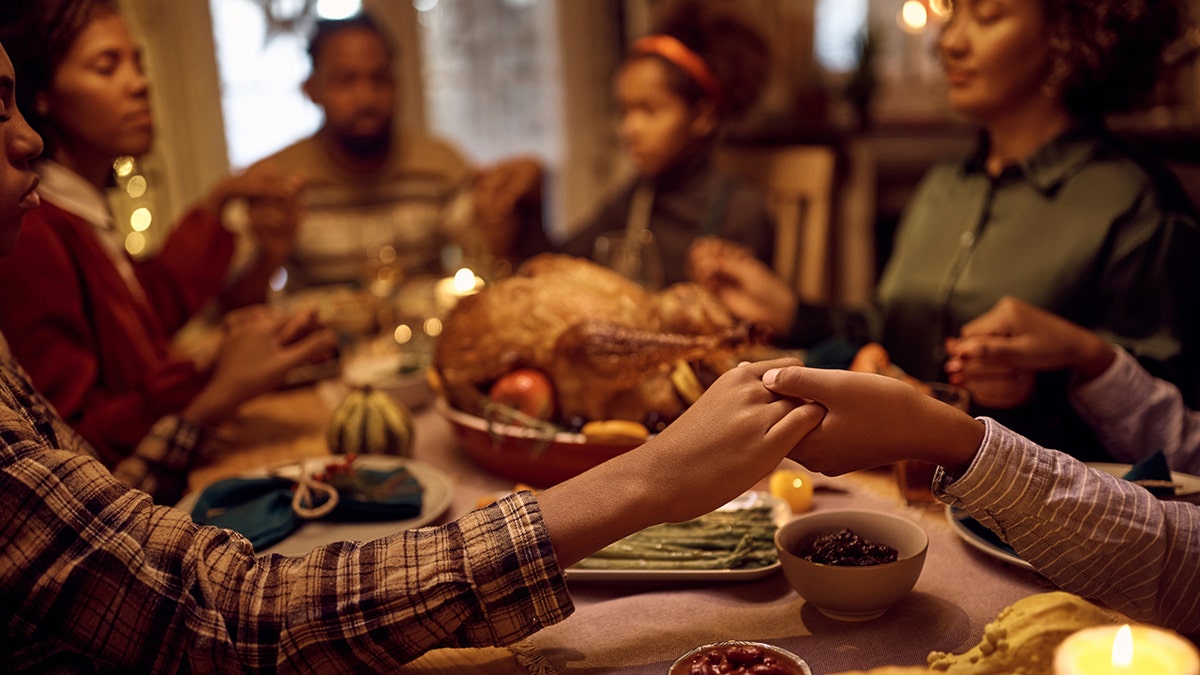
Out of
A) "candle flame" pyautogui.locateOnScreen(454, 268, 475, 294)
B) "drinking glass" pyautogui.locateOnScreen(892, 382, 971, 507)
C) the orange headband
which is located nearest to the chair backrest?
the orange headband

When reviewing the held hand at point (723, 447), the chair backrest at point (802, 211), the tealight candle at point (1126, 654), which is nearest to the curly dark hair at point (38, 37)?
the held hand at point (723, 447)

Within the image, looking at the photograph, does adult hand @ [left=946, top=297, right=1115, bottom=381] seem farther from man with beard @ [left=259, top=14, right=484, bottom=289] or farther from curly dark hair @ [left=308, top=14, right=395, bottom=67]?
curly dark hair @ [left=308, top=14, right=395, bottom=67]

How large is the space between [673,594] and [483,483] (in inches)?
18.3

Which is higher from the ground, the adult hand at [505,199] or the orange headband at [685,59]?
the orange headband at [685,59]

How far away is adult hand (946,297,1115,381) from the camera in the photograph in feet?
4.28

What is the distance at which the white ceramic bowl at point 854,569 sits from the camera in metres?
0.92

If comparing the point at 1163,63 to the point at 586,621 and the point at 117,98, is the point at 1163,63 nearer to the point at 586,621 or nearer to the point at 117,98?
the point at 586,621

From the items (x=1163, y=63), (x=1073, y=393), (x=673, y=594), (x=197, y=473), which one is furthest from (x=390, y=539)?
(x=1163, y=63)

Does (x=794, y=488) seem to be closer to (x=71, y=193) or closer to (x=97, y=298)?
(x=97, y=298)

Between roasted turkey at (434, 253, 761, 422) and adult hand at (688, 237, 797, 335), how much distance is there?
400 mm

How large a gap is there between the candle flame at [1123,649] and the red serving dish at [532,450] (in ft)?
2.48

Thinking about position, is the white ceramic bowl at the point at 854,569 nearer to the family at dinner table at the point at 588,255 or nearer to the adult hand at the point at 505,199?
the family at dinner table at the point at 588,255

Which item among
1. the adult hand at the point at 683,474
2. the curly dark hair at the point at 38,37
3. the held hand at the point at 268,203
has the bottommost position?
the adult hand at the point at 683,474

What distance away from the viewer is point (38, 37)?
1455 mm
